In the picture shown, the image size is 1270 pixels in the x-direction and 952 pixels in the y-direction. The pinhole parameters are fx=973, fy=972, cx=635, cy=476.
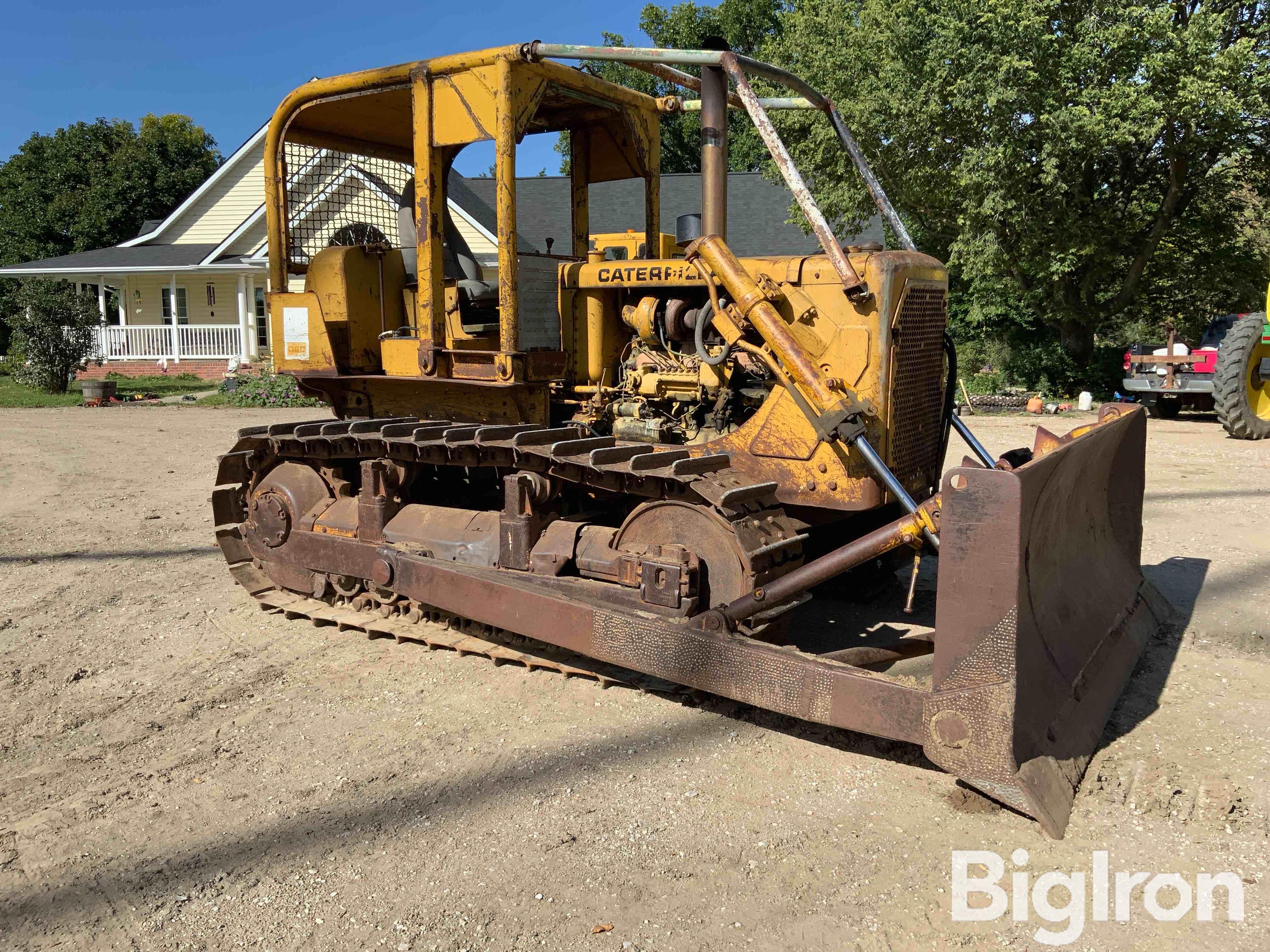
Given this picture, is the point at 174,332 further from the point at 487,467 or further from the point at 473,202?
the point at 487,467

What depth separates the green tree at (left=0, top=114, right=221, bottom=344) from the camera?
40406mm

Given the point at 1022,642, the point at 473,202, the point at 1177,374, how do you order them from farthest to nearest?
1. the point at 473,202
2. the point at 1177,374
3. the point at 1022,642

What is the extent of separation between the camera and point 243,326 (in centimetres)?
2580

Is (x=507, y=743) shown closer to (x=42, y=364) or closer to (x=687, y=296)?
(x=687, y=296)

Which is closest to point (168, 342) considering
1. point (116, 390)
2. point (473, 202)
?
point (116, 390)

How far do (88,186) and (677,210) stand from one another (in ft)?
98.6

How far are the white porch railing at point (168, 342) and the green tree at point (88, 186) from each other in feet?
52.9

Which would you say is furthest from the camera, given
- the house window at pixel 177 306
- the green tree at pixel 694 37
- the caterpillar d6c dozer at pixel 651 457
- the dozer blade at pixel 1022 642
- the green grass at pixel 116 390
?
the green tree at pixel 694 37

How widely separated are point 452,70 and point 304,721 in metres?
3.35

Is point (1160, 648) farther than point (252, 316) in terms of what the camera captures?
No

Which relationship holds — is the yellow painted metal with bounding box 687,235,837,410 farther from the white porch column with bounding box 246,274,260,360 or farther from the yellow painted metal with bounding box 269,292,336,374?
the white porch column with bounding box 246,274,260,360

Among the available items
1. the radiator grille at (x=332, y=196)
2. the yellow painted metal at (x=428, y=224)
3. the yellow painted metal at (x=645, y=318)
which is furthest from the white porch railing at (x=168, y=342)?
the yellow painted metal at (x=645, y=318)

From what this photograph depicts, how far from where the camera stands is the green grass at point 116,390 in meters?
20.0

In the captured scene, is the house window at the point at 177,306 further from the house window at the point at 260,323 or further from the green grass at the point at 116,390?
the green grass at the point at 116,390
